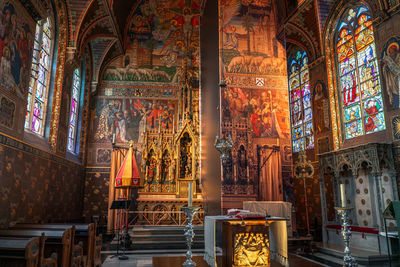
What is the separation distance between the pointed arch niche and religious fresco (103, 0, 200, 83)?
20.2ft

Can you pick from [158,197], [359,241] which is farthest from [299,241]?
[158,197]

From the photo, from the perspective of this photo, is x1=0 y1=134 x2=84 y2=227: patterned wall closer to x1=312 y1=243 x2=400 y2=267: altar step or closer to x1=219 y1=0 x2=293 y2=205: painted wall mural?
x1=219 y1=0 x2=293 y2=205: painted wall mural

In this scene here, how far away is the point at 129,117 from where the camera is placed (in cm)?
1332

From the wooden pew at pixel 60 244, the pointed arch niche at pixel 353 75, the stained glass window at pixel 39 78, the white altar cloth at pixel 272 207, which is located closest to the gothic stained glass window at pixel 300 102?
the pointed arch niche at pixel 353 75

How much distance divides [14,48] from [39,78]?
7.11 feet

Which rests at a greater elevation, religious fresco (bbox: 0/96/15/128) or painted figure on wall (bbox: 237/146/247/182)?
religious fresco (bbox: 0/96/15/128)

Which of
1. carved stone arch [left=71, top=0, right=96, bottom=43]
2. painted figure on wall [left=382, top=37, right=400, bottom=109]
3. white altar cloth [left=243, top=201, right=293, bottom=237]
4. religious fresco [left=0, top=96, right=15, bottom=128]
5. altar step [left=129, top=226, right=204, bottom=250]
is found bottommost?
altar step [left=129, top=226, right=204, bottom=250]

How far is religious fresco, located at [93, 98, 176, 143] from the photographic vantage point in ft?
43.0

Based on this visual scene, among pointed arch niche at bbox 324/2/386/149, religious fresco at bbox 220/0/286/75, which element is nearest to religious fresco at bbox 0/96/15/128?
religious fresco at bbox 220/0/286/75

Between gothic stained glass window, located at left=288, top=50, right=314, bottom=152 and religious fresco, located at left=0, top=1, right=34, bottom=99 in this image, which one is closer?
religious fresco, located at left=0, top=1, right=34, bottom=99

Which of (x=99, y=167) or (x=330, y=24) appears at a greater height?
(x=330, y=24)

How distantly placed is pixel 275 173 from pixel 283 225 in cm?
317

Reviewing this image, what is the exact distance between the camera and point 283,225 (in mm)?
4797

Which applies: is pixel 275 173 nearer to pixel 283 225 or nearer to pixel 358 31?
pixel 283 225
